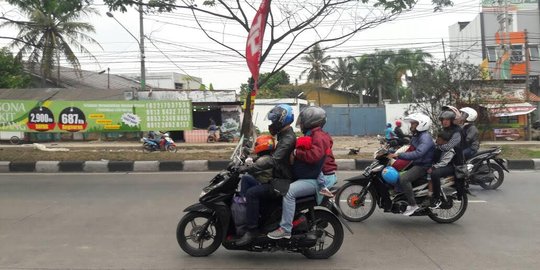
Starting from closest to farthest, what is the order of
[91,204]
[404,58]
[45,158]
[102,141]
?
[91,204] → [45,158] → [102,141] → [404,58]

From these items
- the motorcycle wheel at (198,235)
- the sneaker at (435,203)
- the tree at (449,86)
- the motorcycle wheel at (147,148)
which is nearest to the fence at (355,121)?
the tree at (449,86)

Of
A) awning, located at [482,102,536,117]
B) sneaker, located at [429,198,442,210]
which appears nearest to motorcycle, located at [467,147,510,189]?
sneaker, located at [429,198,442,210]

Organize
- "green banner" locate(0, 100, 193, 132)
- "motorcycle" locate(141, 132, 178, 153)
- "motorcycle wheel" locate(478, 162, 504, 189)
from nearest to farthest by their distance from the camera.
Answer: "motorcycle wheel" locate(478, 162, 504, 189), "motorcycle" locate(141, 132, 178, 153), "green banner" locate(0, 100, 193, 132)

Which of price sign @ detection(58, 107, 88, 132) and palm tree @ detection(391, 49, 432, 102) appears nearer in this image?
price sign @ detection(58, 107, 88, 132)

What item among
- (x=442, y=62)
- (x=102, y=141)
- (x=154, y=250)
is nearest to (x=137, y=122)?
(x=102, y=141)

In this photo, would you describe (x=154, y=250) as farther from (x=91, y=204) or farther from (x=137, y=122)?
(x=137, y=122)

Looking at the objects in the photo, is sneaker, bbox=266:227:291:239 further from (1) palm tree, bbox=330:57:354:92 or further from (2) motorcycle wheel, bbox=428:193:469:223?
(1) palm tree, bbox=330:57:354:92

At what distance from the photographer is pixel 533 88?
102 ft

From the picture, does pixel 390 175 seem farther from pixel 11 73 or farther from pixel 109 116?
pixel 11 73

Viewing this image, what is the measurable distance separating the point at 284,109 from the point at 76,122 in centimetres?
1721

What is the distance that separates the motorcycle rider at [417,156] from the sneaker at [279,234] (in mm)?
2186

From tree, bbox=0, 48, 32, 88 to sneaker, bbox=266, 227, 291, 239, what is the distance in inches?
1105

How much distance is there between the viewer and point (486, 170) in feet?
29.3

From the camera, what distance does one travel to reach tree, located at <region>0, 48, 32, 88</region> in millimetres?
27938
